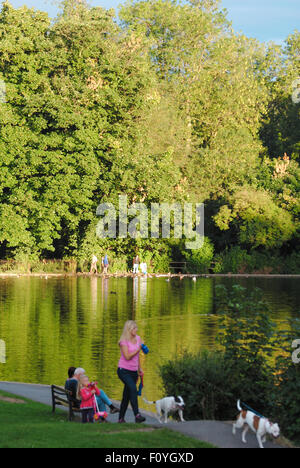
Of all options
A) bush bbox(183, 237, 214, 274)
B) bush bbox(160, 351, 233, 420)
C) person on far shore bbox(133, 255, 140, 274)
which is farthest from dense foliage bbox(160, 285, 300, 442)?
bush bbox(183, 237, 214, 274)

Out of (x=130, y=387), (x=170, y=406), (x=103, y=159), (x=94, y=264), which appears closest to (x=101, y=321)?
(x=130, y=387)

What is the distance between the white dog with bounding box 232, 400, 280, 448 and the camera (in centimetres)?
1102

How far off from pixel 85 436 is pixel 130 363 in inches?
101

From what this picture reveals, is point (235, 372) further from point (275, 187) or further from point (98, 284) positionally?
point (275, 187)

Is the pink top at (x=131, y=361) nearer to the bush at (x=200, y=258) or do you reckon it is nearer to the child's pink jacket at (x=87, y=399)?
the child's pink jacket at (x=87, y=399)

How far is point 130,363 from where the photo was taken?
13344 mm

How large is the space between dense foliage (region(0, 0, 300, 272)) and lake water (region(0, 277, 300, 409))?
326 inches

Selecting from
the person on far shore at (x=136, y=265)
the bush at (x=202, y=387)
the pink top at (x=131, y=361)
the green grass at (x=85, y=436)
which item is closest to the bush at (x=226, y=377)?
the bush at (x=202, y=387)

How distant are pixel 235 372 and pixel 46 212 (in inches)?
1724

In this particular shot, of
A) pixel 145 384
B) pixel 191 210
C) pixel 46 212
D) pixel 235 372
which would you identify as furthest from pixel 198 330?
pixel 191 210

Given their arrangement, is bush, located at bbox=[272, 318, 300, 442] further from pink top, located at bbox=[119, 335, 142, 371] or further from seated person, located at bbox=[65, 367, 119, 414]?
seated person, located at bbox=[65, 367, 119, 414]

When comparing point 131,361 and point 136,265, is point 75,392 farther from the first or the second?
point 136,265

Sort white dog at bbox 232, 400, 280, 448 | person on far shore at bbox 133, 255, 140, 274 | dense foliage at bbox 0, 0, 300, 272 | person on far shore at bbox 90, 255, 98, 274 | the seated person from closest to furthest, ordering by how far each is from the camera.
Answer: white dog at bbox 232, 400, 280, 448 < the seated person < dense foliage at bbox 0, 0, 300, 272 < person on far shore at bbox 90, 255, 98, 274 < person on far shore at bbox 133, 255, 140, 274
